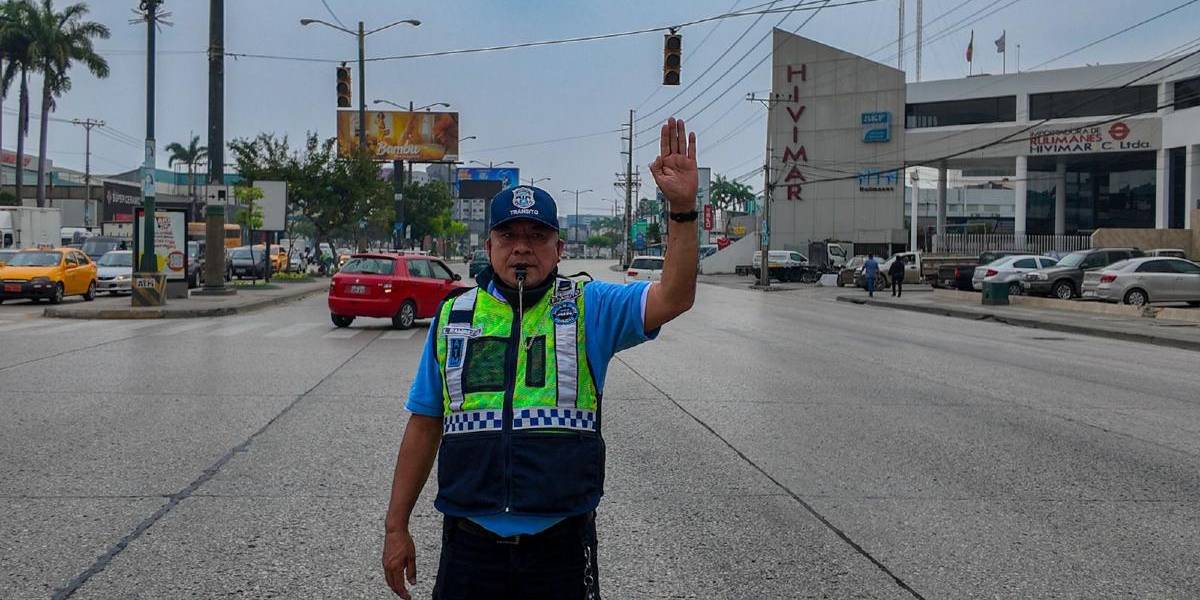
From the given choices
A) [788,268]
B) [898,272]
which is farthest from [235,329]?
[788,268]

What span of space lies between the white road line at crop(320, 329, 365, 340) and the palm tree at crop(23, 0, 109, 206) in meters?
52.2

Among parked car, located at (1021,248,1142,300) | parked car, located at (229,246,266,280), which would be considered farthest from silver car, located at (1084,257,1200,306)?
parked car, located at (229,246,266,280)

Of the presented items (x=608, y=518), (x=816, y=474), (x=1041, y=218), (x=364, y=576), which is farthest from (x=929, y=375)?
(x=1041, y=218)

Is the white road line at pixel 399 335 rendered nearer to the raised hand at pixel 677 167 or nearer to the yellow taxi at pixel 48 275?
the yellow taxi at pixel 48 275

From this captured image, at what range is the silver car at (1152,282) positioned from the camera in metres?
31.4

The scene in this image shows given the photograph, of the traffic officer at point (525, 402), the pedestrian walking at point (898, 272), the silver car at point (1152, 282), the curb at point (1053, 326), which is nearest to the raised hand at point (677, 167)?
the traffic officer at point (525, 402)

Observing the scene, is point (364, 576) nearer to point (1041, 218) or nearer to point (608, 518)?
point (608, 518)

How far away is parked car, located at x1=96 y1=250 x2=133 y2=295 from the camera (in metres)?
35.4

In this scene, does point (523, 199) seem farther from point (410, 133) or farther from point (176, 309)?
point (410, 133)

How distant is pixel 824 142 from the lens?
76.8 m

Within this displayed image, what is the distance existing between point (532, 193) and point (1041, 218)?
89857 millimetres

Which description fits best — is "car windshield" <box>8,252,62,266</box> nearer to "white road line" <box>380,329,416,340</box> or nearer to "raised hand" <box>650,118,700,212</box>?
"white road line" <box>380,329,416,340</box>

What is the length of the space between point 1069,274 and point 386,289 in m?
23.8

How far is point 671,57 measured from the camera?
2144 centimetres
